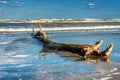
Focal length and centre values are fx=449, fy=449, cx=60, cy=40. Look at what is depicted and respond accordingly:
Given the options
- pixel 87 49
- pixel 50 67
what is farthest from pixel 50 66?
pixel 87 49

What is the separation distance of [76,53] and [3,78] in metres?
6.42

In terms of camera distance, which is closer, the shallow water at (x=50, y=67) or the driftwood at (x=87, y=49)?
the shallow water at (x=50, y=67)

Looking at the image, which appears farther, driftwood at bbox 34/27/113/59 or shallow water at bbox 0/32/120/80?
driftwood at bbox 34/27/113/59

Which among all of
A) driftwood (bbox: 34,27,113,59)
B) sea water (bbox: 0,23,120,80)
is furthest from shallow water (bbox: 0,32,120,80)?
driftwood (bbox: 34,27,113,59)

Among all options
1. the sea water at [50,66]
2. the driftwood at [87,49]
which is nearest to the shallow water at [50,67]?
the sea water at [50,66]

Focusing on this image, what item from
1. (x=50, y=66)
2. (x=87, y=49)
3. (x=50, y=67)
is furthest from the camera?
(x=87, y=49)

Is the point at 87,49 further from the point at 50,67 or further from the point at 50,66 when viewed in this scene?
the point at 50,67

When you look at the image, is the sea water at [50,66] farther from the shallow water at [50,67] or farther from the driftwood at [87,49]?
the driftwood at [87,49]

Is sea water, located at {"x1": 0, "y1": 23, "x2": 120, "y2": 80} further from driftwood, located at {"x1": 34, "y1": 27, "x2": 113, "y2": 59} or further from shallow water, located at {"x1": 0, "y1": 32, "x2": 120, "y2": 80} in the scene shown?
driftwood, located at {"x1": 34, "y1": 27, "x2": 113, "y2": 59}

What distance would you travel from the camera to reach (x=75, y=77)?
16.1 meters

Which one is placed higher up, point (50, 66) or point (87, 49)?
point (87, 49)

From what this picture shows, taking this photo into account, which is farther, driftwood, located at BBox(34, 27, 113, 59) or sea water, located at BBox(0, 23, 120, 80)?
driftwood, located at BBox(34, 27, 113, 59)

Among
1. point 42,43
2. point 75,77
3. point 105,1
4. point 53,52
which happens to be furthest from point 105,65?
point 105,1

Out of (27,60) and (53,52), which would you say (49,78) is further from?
(53,52)
